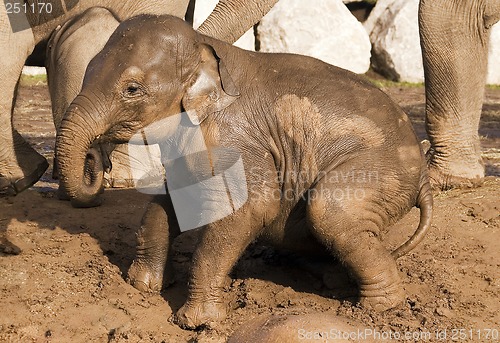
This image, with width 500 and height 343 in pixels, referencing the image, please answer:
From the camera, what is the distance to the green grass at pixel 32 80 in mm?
12547

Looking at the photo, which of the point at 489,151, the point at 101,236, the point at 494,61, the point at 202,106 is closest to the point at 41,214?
the point at 101,236

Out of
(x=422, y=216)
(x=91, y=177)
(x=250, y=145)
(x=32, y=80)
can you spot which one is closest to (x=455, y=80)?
(x=422, y=216)

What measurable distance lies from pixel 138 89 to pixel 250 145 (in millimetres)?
571

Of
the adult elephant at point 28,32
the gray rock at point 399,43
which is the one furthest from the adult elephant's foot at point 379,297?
the gray rock at point 399,43

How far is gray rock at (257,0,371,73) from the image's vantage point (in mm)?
13445

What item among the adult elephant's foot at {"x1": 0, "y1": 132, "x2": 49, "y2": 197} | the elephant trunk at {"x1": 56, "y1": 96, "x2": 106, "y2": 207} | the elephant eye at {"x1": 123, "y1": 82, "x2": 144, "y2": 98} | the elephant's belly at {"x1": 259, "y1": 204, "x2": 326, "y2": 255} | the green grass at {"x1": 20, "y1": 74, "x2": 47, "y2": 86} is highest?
the elephant eye at {"x1": 123, "y1": 82, "x2": 144, "y2": 98}

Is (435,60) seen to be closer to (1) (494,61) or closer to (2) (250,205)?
(2) (250,205)

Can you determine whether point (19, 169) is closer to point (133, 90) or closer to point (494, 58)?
point (133, 90)

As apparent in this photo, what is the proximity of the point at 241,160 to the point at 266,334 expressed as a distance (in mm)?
790

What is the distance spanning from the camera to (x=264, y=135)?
187 inches

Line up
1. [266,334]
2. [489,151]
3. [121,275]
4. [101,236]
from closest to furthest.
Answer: [266,334]
[121,275]
[101,236]
[489,151]

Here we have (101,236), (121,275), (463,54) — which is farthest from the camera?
(463,54)

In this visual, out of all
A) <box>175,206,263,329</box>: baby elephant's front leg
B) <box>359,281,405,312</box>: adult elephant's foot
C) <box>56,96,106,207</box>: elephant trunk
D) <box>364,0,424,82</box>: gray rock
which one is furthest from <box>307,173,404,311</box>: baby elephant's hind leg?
<box>364,0,424,82</box>: gray rock

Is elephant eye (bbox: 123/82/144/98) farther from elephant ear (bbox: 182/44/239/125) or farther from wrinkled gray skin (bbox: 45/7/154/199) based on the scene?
wrinkled gray skin (bbox: 45/7/154/199)
